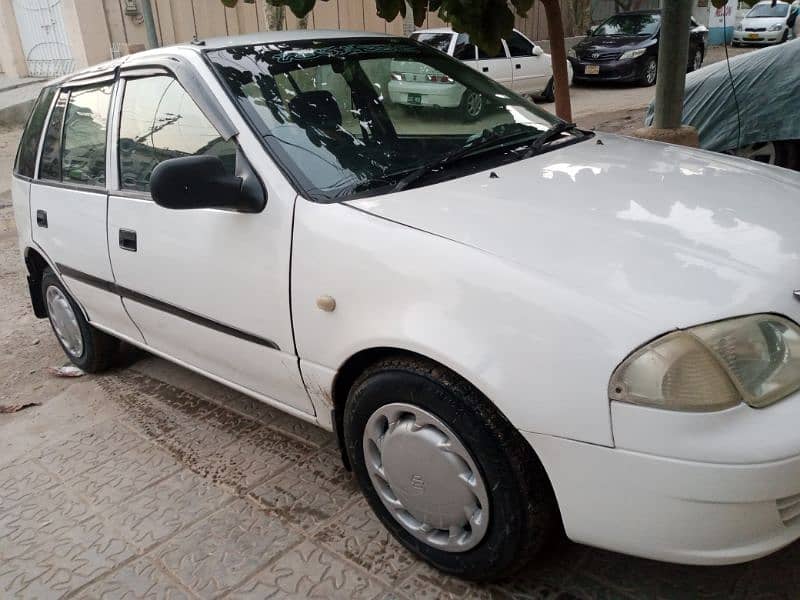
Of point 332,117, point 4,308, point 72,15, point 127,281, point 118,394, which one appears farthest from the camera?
point 72,15

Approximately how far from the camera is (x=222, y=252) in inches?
102

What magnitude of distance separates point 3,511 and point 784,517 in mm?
2915

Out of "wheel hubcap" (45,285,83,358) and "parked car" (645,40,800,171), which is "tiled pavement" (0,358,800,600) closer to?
"wheel hubcap" (45,285,83,358)

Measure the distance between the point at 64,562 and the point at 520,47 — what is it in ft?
43.9

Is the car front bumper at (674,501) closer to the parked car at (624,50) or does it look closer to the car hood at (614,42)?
the parked car at (624,50)

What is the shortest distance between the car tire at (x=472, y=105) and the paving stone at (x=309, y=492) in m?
1.61

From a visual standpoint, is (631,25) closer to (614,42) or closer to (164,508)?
(614,42)

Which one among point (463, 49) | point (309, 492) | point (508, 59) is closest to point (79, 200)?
point (309, 492)

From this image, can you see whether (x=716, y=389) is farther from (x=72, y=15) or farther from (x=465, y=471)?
(x=72, y=15)

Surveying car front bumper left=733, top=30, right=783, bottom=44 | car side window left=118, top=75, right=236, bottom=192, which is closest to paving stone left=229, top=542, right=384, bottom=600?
car side window left=118, top=75, right=236, bottom=192

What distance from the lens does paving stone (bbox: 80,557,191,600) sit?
2385 mm

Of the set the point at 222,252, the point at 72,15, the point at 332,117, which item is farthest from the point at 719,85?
the point at 72,15

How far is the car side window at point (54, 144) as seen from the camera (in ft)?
12.3

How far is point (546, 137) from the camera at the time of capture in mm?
2971
